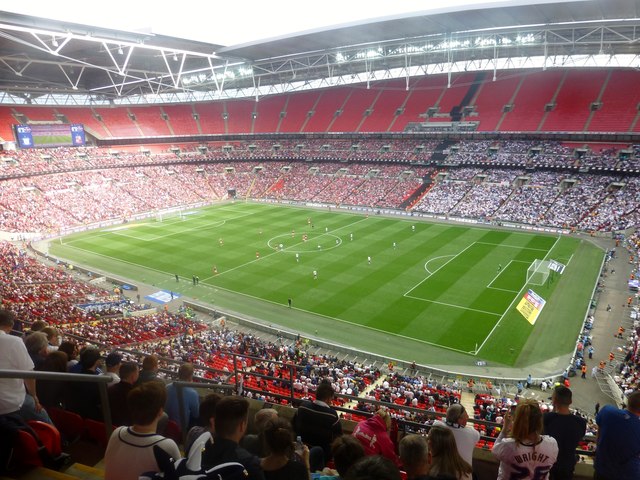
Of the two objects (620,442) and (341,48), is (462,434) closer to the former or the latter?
(620,442)

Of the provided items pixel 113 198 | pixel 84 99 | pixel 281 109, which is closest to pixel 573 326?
pixel 113 198

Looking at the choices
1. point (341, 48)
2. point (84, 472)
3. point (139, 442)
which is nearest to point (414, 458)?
point (139, 442)

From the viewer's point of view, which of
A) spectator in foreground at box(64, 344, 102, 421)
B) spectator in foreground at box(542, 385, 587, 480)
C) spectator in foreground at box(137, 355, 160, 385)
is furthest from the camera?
spectator in foreground at box(137, 355, 160, 385)

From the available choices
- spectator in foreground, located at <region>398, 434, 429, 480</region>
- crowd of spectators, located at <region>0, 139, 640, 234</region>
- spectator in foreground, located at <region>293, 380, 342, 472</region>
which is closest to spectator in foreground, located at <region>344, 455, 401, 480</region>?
spectator in foreground, located at <region>398, 434, 429, 480</region>

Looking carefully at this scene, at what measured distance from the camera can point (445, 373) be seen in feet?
74.5

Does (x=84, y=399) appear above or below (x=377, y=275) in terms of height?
above

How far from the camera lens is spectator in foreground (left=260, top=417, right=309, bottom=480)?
12.7 feet

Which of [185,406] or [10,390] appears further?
[185,406]

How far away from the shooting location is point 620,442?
478cm

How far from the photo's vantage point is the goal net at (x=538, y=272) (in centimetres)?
3366

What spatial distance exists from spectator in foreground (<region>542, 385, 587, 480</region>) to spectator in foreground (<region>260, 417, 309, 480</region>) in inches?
117

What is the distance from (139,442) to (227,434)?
29.0 inches

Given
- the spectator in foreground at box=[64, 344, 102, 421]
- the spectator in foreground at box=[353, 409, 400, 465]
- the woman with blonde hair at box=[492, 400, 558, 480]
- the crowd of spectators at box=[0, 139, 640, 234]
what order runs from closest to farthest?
the woman with blonde hair at box=[492, 400, 558, 480], the spectator in foreground at box=[353, 409, 400, 465], the spectator in foreground at box=[64, 344, 102, 421], the crowd of spectators at box=[0, 139, 640, 234]

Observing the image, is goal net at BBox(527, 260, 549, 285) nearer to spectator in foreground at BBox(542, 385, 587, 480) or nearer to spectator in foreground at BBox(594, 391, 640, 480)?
spectator in foreground at BBox(542, 385, 587, 480)
